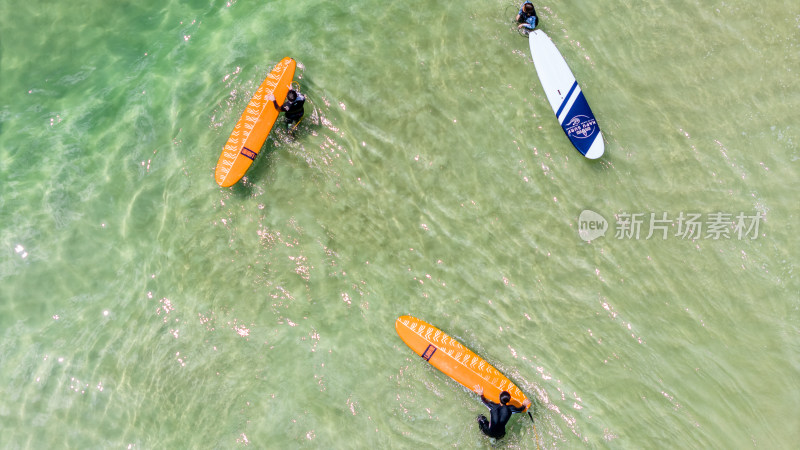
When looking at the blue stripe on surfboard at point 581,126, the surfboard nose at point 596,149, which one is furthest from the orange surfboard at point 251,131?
the surfboard nose at point 596,149

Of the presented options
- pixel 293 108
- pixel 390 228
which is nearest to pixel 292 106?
pixel 293 108

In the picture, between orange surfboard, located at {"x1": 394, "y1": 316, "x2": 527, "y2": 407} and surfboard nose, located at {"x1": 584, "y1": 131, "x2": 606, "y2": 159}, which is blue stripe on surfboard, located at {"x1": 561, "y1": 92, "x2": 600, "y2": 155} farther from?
orange surfboard, located at {"x1": 394, "y1": 316, "x2": 527, "y2": 407}

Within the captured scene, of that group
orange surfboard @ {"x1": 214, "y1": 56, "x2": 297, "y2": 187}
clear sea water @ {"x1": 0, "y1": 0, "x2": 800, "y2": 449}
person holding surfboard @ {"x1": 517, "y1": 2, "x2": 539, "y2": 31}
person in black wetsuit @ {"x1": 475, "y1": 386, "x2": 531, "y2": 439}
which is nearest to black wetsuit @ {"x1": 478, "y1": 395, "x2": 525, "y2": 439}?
person in black wetsuit @ {"x1": 475, "y1": 386, "x2": 531, "y2": 439}

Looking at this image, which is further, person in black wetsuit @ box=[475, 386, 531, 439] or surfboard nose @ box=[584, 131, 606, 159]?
surfboard nose @ box=[584, 131, 606, 159]

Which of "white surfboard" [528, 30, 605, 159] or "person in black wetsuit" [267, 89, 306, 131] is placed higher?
"white surfboard" [528, 30, 605, 159]

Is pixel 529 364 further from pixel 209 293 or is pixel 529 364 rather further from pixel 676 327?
pixel 209 293

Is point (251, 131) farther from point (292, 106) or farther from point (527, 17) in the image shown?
point (527, 17)

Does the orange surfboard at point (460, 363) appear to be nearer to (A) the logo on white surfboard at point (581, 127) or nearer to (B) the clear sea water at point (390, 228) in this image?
(B) the clear sea water at point (390, 228)
